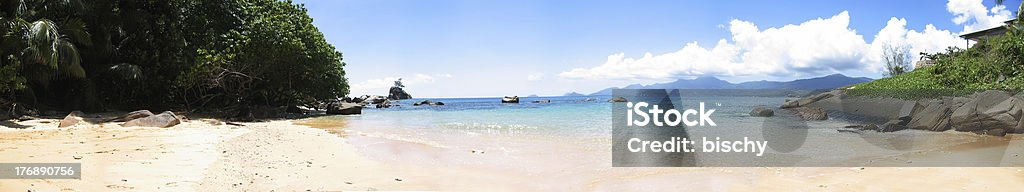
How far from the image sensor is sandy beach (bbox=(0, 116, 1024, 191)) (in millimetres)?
5797

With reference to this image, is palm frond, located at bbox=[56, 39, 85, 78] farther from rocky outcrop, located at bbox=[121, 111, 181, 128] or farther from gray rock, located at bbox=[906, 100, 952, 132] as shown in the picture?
gray rock, located at bbox=[906, 100, 952, 132]

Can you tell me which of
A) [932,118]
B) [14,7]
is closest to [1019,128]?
[932,118]

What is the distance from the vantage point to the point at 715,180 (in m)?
6.51

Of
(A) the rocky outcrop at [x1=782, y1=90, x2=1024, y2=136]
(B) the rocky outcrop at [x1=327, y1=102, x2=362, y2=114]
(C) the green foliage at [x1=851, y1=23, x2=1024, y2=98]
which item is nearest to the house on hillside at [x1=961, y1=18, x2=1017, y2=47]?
(C) the green foliage at [x1=851, y1=23, x2=1024, y2=98]

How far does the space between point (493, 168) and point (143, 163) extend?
174 inches

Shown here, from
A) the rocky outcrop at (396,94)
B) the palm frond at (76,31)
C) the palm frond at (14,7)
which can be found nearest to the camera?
the palm frond at (14,7)

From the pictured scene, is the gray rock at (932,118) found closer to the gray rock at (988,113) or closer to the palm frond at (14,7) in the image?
the gray rock at (988,113)

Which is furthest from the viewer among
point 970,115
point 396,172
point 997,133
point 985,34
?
point 985,34

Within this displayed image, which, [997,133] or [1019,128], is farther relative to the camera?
[997,133]

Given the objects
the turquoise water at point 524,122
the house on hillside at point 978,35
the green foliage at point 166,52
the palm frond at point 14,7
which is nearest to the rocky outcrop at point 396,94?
the turquoise water at point 524,122

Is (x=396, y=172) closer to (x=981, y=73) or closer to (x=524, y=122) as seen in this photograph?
(x=524, y=122)

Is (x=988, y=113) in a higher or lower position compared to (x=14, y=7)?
lower

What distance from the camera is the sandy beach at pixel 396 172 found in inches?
228

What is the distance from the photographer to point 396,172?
281 inches
